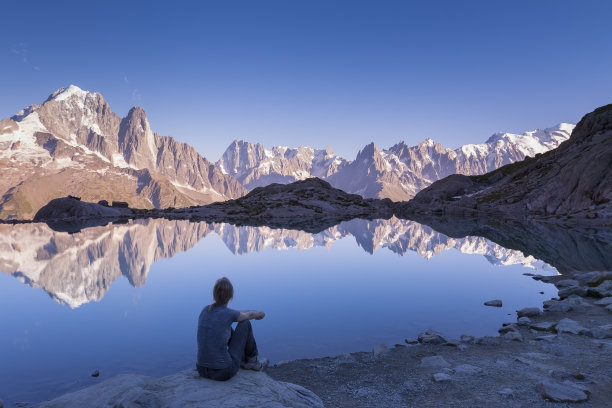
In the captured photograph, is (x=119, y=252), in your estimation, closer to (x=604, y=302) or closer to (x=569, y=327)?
(x=569, y=327)

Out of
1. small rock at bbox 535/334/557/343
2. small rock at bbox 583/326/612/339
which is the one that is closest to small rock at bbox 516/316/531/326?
small rock at bbox 535/334/557/343

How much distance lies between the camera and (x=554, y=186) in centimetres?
10319

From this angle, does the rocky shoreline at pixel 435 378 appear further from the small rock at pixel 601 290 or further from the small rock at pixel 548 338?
the small rock at pixel 601 290

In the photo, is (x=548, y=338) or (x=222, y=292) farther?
(x=548, y=338)

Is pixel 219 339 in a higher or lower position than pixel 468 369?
higher

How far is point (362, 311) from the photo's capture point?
854 inches

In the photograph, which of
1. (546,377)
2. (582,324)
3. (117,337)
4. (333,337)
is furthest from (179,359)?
(582,324)

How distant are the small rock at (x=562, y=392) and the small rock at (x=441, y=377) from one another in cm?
251

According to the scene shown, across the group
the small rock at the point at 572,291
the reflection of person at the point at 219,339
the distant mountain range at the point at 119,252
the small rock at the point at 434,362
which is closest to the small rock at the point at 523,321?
the small rock at the point at 572,291

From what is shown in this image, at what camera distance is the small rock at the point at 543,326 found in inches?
676

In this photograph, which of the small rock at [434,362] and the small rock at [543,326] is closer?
the small rock at [434,362]

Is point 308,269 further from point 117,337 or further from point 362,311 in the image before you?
point 117,337

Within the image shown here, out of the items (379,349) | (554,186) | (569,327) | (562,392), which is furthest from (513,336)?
(554,186)

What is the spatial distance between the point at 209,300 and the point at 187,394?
648 inches
